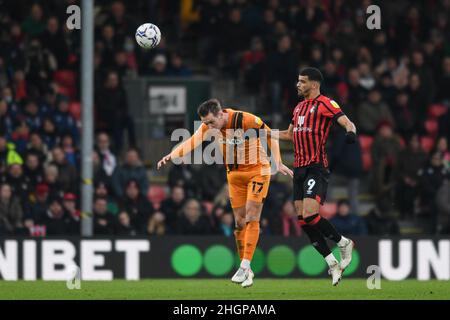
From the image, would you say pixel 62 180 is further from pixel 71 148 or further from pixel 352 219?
pixel 352 219

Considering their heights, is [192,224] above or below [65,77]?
below

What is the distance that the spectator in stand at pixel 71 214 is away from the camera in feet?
64.1

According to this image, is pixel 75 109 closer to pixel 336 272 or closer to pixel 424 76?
pixel 424 76

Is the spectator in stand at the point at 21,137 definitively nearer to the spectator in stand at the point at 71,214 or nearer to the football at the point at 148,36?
the spectator in stand at the point at 71,214

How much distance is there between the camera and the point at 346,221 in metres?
20.3

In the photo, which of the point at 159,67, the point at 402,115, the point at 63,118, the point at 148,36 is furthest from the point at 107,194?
the point at 402,115

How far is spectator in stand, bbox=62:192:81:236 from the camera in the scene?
64.1ft

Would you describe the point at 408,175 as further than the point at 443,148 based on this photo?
Yes

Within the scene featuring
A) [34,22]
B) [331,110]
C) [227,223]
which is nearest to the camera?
[331,110]

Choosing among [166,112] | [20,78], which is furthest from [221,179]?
[20,78]

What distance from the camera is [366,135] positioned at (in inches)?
895

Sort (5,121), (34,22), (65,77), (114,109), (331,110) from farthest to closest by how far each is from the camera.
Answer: (34,22) < (65,77) < (114,109) < (5,121) < (331,110)

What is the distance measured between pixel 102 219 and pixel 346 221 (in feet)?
12.2

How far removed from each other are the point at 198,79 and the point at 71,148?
10.4 feet
